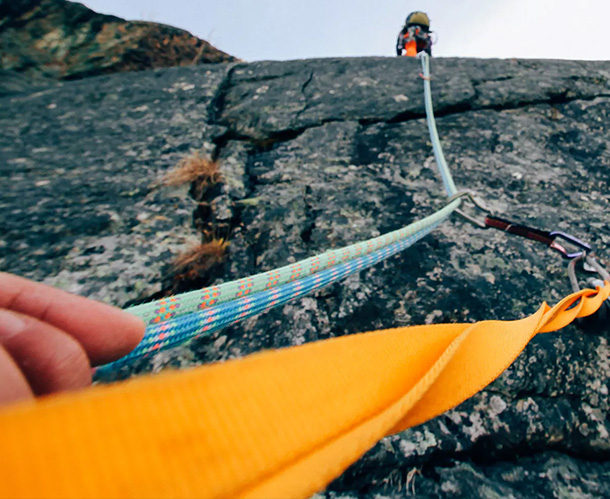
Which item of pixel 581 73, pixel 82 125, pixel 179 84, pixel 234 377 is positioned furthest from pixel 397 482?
pixel 581 73

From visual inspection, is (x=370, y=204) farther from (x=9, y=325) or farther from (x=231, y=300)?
(x=9, y=325)

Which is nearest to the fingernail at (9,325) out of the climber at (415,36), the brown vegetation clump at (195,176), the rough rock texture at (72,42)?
the brown vegetation clump at (195,176)

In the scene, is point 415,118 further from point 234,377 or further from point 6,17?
point 6,17

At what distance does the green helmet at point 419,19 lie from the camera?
3332 mm

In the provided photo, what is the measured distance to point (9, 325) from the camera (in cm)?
29

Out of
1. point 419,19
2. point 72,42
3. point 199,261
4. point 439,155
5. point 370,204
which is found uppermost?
point 419,19

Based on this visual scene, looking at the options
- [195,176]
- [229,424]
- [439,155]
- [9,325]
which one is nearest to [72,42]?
[195,176]

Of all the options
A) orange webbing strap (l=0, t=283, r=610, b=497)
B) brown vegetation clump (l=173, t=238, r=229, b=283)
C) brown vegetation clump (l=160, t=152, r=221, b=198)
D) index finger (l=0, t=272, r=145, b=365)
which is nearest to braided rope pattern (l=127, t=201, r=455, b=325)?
index finger (l=0, t=272, r=145, b=365)

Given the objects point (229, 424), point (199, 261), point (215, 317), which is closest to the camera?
point (229, 424)

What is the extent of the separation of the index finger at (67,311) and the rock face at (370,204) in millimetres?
621

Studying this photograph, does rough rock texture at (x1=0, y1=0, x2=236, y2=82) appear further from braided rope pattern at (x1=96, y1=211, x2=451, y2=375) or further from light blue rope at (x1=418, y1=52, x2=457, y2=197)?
braided rope pattern at (x1=96, y1=211, x2=451, y2=375)

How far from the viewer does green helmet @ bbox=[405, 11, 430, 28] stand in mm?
3332

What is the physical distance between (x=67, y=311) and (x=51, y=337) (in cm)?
4

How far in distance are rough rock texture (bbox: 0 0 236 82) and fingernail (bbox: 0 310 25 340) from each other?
2962 mm
